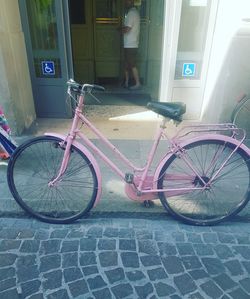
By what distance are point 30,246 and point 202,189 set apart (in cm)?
170

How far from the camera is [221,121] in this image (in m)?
4.36

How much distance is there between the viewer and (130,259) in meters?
2.54

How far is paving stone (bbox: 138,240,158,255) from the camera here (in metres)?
2.63

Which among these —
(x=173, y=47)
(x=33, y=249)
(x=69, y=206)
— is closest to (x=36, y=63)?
(x=173, y=47)

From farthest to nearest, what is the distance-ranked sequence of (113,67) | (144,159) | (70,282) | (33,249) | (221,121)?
1. (113,67)
2. (221,121)
3. (144,159)
4. (33,249)
5. (70,282)

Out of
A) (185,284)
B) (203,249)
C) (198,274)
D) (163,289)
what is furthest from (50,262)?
(203,249)

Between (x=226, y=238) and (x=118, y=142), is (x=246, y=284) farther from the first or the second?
(x=118, y=142)

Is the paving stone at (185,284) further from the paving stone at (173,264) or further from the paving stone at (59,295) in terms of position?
the paving stone at (59,295)

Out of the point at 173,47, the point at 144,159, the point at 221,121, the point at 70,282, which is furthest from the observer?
the point at 173,47

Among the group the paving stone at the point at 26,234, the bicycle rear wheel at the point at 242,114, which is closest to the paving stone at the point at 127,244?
the paving stone at the point at 26,234

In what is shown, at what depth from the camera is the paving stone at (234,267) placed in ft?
7.99

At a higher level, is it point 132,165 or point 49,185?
point 132,165

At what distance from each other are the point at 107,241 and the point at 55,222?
0.59 m

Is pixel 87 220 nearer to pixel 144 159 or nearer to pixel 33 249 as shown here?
pixel 33 249
